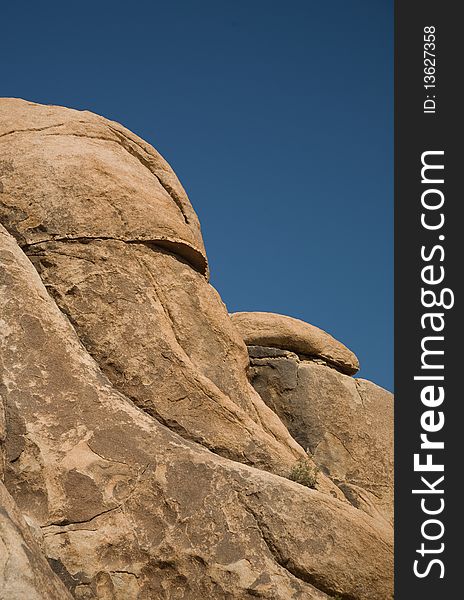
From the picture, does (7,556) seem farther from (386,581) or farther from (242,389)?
(242,389)

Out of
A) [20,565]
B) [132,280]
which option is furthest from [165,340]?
[20,565]

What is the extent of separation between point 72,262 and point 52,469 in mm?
2914

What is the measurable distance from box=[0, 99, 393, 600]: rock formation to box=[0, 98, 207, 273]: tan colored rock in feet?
0.08

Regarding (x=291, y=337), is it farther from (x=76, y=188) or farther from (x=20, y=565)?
(x=20, y=565)

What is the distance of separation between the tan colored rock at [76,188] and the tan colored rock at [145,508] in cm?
168

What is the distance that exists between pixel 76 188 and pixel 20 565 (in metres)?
5.80

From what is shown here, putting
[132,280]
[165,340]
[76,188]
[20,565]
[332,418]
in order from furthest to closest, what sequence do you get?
[332,418] → [76,188] → [132,280] → [165,340] → [20,565]

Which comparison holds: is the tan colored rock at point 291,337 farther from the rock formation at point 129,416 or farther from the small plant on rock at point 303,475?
the small plant on rock at point 303,475

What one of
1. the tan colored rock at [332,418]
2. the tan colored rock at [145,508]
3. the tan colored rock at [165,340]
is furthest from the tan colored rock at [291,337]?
the tan colored rock at [145,508]

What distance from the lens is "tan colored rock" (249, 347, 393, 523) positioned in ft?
55.8

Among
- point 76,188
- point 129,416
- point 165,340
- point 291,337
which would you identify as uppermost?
point 291,337

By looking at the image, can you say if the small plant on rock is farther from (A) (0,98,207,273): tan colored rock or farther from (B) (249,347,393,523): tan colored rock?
(B) (249,347,393,523): tan colored rock

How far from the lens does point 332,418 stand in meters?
17.3

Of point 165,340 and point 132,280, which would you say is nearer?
point 165,340
